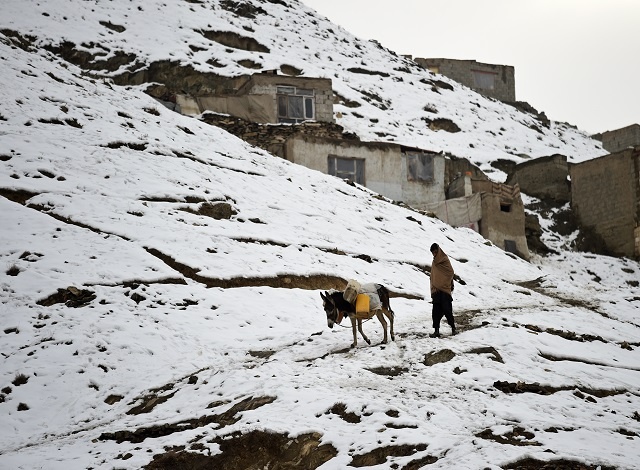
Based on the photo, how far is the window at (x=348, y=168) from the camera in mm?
30172

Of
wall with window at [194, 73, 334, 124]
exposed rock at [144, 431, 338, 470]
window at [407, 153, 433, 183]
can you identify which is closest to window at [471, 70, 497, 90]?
wall with window at [194, 73, 334, 124]

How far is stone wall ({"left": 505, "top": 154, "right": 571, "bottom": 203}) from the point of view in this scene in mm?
37375

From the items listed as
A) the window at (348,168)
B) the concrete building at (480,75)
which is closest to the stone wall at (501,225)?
the window at (348,168)

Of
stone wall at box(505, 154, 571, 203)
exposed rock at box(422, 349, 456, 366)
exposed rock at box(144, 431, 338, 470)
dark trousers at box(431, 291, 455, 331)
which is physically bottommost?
exposed rock at box(144, 431, 338, 470)

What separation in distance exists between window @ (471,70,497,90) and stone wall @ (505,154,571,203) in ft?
120

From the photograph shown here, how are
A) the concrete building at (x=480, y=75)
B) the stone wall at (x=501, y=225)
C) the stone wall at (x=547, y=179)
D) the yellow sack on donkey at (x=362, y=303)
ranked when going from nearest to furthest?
the yellow sack on donkey at (x=362, y=303) < the stone wall at (x=501, y=225) < the stone wall at (x=547, y=179) < the concrete building at (x=480, y=75)

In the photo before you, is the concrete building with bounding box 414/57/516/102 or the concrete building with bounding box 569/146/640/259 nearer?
the concrete building with bounding box 569/146/640/259

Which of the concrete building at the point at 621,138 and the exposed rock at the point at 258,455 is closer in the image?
the exposed rock at the point at 258,455

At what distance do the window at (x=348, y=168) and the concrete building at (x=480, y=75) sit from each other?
47.0 m

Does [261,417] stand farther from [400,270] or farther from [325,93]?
[325,93]

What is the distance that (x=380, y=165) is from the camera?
3120 centimetres

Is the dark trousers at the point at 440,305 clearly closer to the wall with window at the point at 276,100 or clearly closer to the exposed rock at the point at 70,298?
the exposed rock at the point at 70,298

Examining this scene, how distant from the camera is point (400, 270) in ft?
61.7

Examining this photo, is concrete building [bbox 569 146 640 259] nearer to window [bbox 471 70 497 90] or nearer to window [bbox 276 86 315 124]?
window [bbox 276 86 315 124]
